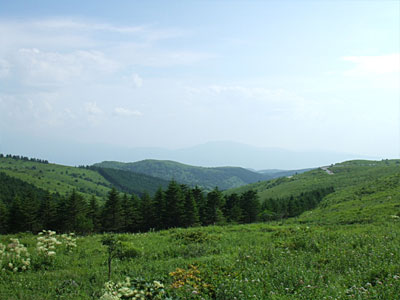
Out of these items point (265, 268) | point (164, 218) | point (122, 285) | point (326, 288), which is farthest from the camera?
point (164, 218)

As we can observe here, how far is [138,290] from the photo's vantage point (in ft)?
29.3

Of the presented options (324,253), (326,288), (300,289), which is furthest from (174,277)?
(324,253)

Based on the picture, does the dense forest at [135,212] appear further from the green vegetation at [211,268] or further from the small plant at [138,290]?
the small plant at [138,290]

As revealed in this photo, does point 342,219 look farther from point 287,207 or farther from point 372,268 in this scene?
point 287,207

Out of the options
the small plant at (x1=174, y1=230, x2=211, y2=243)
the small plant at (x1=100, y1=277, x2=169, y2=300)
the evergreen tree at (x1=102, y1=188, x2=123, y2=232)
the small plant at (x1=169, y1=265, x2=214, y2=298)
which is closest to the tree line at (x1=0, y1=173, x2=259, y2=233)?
the evergreen tree at (x1=102, y1=188, x2=123, y2=232)

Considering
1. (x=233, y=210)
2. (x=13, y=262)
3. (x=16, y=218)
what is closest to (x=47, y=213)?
(x=16, y=218)

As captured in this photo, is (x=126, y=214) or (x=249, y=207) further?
(x=249, y=207)

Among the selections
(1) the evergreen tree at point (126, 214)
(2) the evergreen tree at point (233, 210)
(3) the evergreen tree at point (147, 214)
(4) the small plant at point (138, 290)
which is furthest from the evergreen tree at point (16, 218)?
(4) the small plant at point (138, 290)

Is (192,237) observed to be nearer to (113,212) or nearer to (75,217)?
(113,212)

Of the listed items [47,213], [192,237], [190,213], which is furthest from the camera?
[47,213]

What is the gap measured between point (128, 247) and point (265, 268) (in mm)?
7017

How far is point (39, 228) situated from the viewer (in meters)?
61.0

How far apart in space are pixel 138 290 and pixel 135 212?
5558 centimetres

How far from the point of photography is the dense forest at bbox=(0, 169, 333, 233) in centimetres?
5366
